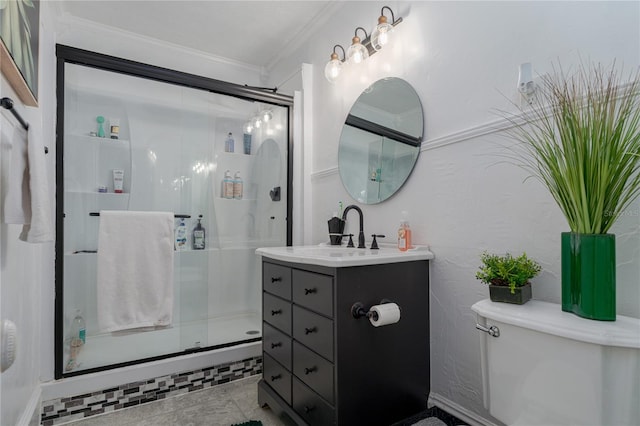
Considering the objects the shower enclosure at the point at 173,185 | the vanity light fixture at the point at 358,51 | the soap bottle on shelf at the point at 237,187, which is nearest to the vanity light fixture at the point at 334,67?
the vanity light fixture at the point at 358,51

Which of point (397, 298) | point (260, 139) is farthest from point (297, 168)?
point (397, 298)

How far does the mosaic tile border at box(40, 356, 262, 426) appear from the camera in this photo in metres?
1.69

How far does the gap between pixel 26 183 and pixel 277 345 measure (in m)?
1.22

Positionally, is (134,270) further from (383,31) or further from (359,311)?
(383,31)

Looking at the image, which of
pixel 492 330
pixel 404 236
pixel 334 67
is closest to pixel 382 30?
pixel 334 67

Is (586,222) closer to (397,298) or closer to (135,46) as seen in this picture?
(397,298)

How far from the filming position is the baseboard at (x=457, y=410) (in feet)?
4.28

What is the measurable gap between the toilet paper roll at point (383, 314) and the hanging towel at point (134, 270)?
4.59ft

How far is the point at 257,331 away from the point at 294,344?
3.35 ft

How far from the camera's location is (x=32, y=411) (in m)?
1.50

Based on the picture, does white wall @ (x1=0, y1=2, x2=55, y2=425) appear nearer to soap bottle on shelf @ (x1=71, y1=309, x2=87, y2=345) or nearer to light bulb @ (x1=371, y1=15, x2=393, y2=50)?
soap bottle on shelf @ (x1=71, y1=309, x2=87, y2=345)

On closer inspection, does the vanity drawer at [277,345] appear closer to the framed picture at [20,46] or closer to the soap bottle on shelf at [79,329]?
the soap bottle on shelf at [79,329]

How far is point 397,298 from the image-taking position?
1.38 m

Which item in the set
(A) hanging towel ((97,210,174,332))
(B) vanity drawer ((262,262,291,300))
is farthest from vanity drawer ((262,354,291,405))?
(A) hanging towel ((97,210,174,332))
